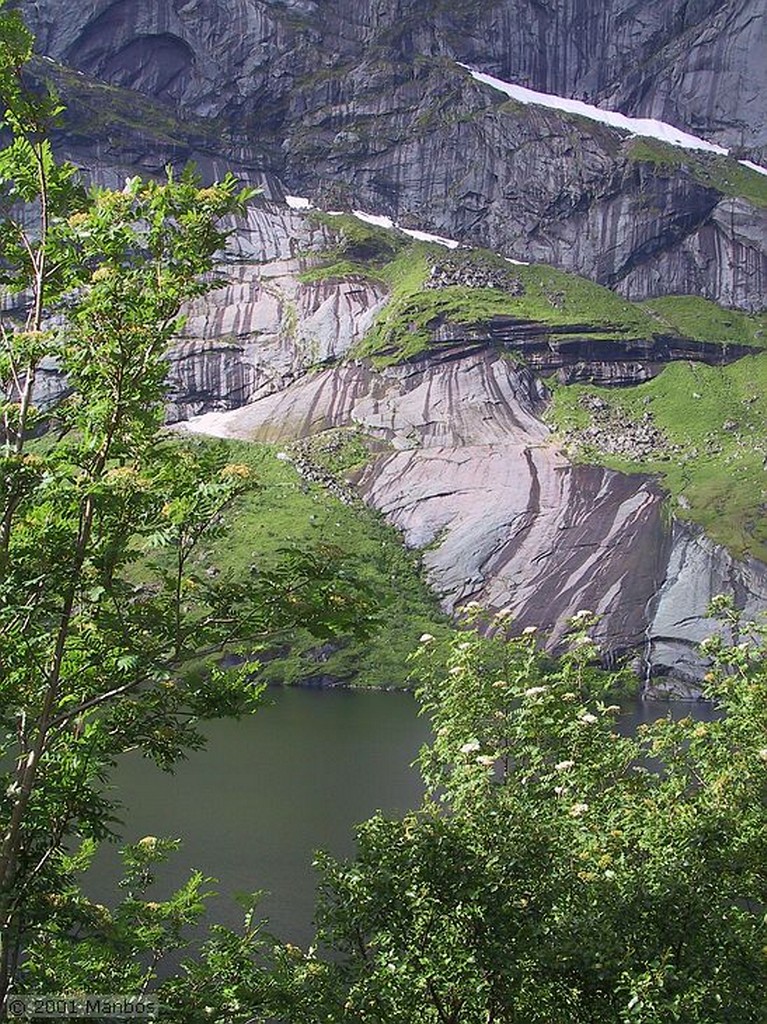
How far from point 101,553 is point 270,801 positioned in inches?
1471

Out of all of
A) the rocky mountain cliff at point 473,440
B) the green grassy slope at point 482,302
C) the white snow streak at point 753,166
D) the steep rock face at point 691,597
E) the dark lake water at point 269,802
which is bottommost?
the dark lake water at point 269,802

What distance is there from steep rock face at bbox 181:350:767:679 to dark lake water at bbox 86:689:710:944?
31.9m

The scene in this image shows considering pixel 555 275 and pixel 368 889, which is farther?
pixel 555 275

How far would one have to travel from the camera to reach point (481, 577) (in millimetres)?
107125

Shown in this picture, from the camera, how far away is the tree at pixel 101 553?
669 centimetres

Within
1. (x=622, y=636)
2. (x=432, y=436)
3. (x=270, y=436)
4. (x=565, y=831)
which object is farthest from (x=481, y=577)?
(x=565, y=831)

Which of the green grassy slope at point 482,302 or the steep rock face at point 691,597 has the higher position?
the green grassy slope at point 482,302

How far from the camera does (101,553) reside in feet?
22.1

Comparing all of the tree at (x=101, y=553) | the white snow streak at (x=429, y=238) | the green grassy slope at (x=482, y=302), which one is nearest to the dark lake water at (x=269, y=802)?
the tree at (x=101, y=553)

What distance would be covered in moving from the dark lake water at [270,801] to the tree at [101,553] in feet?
38.4

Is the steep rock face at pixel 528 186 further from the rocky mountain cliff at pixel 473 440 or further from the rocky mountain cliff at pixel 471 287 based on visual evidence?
the rocky mountain cliff at pixel 473 440

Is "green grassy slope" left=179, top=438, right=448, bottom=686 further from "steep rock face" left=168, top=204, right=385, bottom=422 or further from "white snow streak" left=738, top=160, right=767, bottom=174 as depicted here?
"white snow streak" left=738, top=160, right=767, bottom=174

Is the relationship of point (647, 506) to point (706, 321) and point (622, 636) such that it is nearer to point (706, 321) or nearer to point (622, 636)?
point (622, 636)

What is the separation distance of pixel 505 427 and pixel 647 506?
2648 cm
